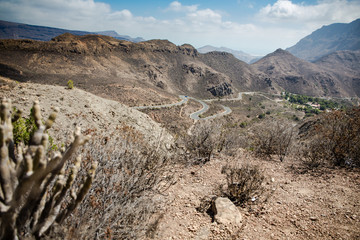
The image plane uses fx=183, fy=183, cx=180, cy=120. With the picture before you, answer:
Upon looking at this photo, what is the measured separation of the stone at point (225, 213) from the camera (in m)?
3.38

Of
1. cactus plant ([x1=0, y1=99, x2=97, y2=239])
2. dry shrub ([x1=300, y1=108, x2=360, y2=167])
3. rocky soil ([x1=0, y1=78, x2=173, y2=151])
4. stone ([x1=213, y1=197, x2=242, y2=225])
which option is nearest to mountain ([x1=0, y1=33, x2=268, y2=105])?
rocky soil ([x1=0, y1=78, x2=173, y2=151])

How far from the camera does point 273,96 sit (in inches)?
3944

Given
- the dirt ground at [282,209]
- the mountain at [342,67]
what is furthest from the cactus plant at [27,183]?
the mountain at [342,67]

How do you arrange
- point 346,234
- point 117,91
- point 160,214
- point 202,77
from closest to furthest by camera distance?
point 346,234, point 160,214, point 117,91, point 202,77

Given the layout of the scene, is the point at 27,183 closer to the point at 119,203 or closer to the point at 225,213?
the point at 119,203

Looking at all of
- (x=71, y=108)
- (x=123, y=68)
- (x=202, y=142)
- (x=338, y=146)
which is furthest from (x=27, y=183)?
(x=123, y=68)

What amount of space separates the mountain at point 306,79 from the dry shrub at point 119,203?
123725mm

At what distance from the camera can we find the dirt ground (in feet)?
10.5

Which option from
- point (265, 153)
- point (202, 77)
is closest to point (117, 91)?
point (265, 153)

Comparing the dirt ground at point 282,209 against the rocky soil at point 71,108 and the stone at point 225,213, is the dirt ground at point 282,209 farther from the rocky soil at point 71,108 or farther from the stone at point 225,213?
the rocky soil at point 71,108

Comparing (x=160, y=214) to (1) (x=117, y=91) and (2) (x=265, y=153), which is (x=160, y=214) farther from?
(1) (x=117, y=91)

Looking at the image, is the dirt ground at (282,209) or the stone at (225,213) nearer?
the dirt ground at (282,209)

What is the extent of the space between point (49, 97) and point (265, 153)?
10803 mm

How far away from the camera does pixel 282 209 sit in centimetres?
395
